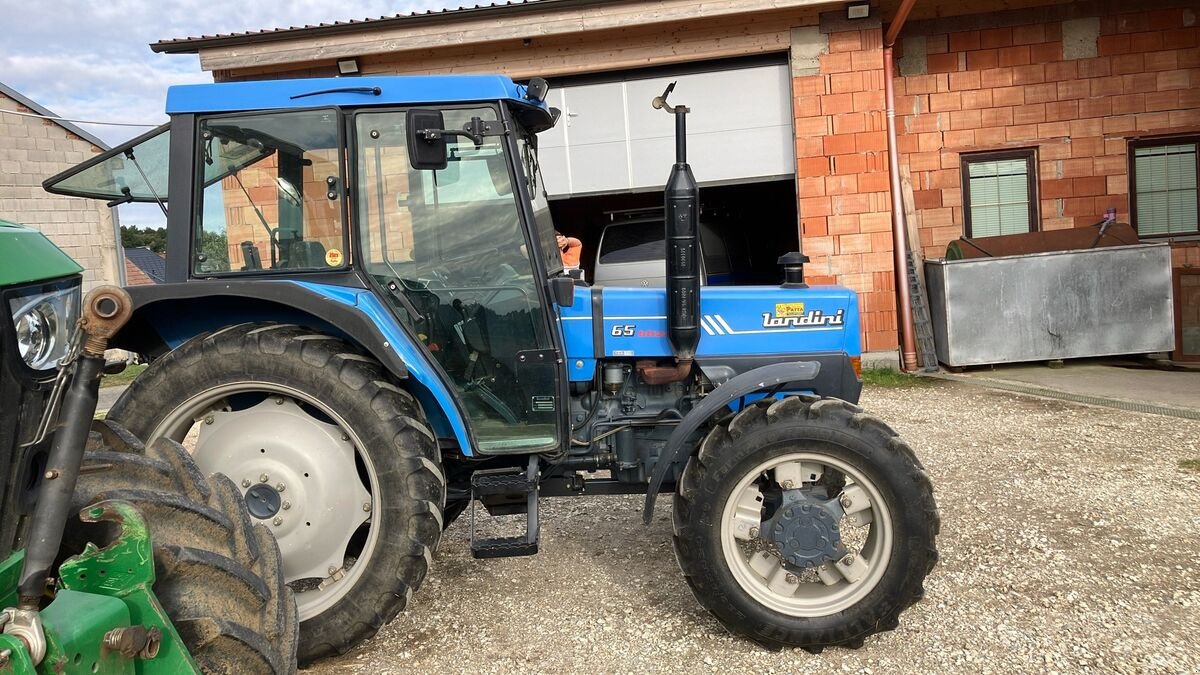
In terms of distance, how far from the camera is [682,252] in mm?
3074

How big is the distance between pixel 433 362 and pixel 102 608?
1.54 m

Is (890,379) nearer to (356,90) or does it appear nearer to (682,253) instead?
(682,253)

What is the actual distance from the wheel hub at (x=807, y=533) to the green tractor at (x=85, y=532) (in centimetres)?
171

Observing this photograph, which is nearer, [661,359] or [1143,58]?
[661,359]

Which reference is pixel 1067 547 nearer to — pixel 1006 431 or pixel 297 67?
pixel 1006 431

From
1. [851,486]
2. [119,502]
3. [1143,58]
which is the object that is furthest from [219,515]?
[1143,58]

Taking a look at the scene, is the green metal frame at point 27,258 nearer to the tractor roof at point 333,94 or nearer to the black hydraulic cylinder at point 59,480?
the black hydraulic cylinder at point 59,480

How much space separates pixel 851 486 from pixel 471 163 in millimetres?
1850

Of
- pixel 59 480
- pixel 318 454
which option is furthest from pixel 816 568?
pixel 59 480

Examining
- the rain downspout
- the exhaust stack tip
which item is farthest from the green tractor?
the rain downspout

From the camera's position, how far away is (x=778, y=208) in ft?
38.3

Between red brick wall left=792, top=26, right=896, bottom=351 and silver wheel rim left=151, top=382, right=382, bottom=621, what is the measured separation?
6312mm

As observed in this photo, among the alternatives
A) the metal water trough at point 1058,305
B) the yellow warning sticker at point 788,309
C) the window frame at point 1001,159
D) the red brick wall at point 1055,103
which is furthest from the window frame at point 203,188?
the window frame at point 1001,159

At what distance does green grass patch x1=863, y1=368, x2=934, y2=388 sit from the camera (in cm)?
789
